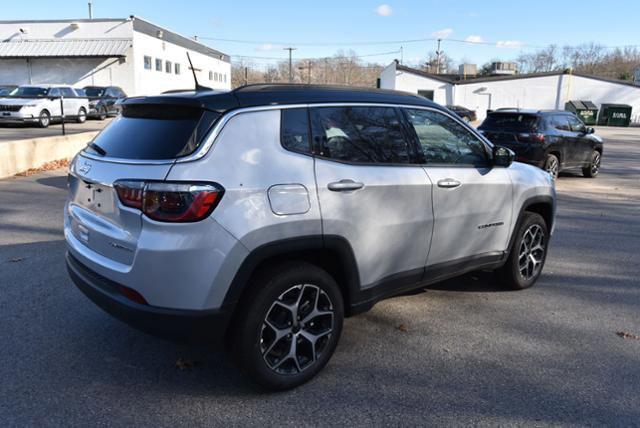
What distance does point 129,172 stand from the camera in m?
2.81

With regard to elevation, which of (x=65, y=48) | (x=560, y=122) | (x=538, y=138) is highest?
(x=65, y=48)

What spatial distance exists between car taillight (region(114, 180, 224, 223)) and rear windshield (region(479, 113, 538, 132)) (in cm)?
1065

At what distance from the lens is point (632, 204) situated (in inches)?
384

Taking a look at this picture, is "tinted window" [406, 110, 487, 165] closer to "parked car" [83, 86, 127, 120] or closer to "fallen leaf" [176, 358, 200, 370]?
"fallen leaf" [176, 358, 200, 370]

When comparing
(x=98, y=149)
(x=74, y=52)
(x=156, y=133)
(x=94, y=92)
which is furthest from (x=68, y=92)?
(x=156, y=133)

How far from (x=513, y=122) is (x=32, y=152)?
35.9ft

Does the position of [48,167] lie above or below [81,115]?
below

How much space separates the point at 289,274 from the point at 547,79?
5015 cm

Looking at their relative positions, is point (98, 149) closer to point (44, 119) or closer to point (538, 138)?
point (538, 138)

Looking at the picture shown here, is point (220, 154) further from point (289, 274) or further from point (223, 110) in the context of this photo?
point (289, 274)

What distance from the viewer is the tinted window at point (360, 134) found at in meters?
3.25

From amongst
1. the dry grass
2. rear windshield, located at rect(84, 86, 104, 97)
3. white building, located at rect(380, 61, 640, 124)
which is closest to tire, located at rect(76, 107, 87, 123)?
rear windshield, located at rect(84, 86, 104, 97)

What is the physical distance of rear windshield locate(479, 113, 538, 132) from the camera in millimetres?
11789

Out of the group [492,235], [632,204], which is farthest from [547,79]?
[492,235]
